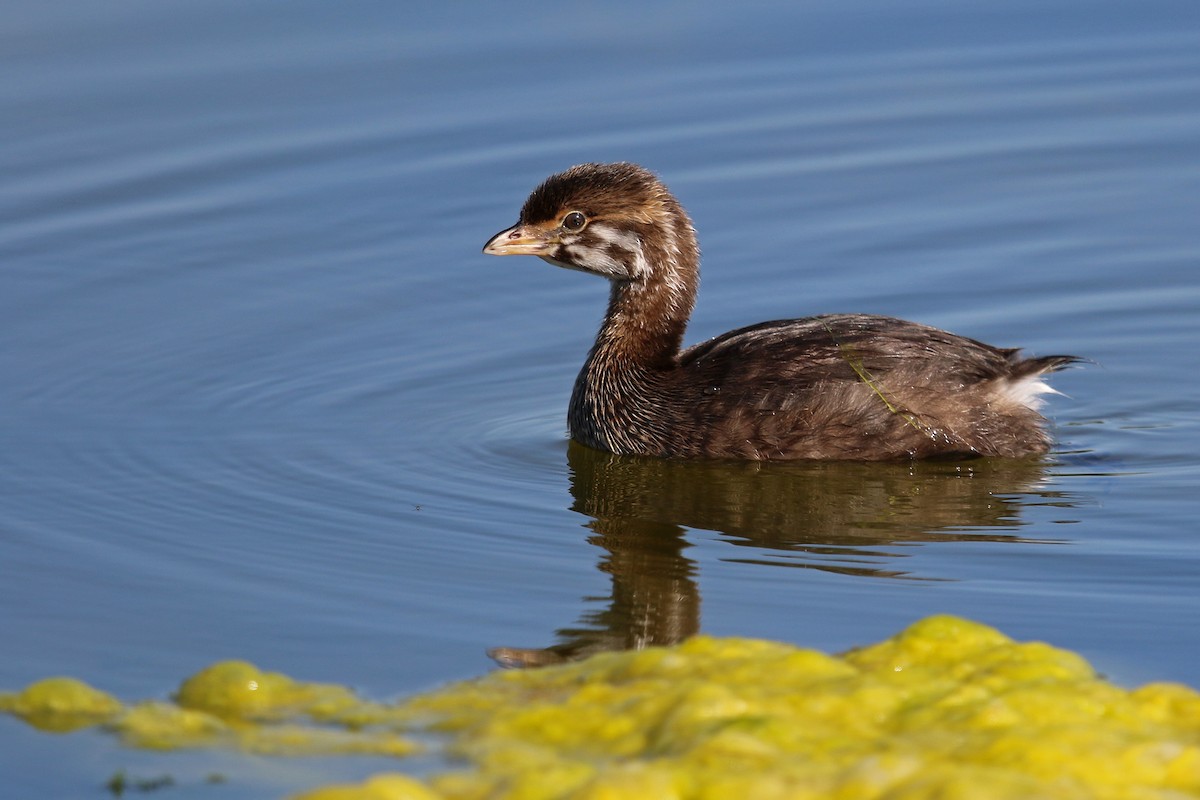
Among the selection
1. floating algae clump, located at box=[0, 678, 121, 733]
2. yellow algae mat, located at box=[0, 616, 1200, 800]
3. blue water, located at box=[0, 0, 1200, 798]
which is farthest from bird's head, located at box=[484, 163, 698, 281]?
floating algae clump, located at box=[0, 678, 121, 733]

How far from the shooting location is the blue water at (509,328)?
7512mm

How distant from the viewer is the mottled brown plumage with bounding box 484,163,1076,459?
970 centimetres

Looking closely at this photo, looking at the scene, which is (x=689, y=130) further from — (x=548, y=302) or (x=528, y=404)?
(x=528, y=404)

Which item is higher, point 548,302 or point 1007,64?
point 1007,64

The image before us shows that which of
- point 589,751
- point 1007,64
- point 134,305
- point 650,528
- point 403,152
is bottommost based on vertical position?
point 589,751

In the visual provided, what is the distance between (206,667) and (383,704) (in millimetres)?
800

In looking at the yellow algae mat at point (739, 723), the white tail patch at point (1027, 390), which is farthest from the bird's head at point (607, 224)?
the yellow algae mat at point (739, 723)

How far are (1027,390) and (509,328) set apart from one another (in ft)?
11.4

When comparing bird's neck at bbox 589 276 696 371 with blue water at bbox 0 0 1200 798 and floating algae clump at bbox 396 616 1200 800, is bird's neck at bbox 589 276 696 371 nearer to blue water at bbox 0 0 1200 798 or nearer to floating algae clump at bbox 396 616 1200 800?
blue water at bbox 0 0 1200 798

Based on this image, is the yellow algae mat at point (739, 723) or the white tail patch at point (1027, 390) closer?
the yellow algae mat at point (739, 723)

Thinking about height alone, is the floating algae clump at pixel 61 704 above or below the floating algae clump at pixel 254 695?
below

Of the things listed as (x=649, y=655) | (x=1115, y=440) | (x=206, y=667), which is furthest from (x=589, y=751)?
(x=1115, y=440)

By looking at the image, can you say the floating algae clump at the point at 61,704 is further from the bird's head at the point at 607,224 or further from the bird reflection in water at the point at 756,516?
the bird's head at the point at 607,224

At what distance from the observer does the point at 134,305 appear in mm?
12039
